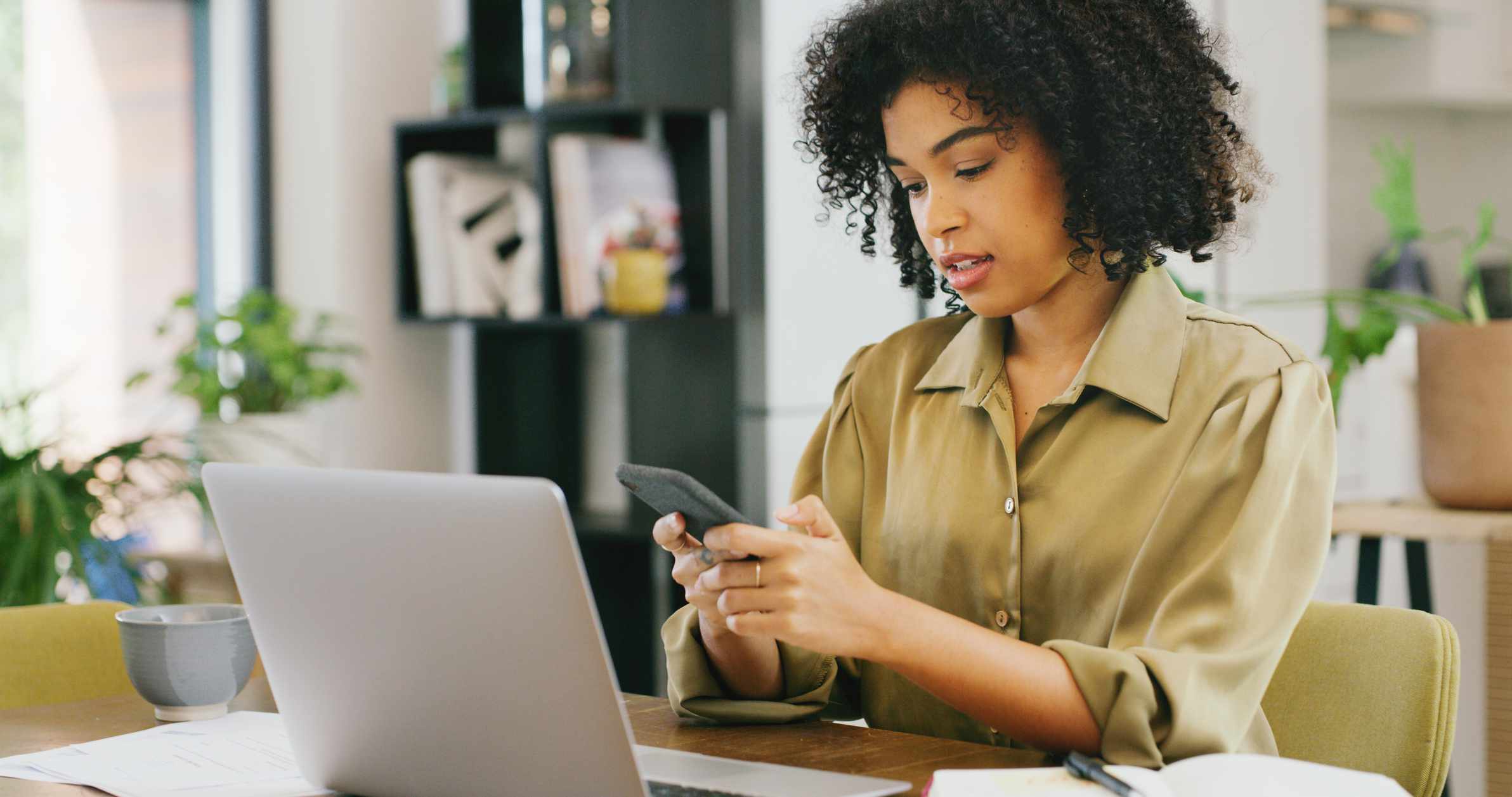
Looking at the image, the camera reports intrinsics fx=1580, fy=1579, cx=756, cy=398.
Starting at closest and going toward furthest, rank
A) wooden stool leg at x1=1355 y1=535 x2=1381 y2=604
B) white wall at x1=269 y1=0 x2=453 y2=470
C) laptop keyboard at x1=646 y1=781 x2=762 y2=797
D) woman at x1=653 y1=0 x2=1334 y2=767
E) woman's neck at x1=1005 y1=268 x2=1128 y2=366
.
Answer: laptop keyboard at x1=646 y1=781 x2=762 y2=797 → woman at x1=653 y1=0 x2=1334 y2=767 → woman's neck at x1=1005 y1=268 x2=1128 y2=366 → wooden stool leg at x1=1355 y1=535 x2=1381 y2=604 → white wall at x1=269 y1=0 x2=453 y2=470

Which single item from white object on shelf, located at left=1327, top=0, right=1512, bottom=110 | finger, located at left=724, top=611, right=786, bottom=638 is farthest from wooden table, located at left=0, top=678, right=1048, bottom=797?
white object on shelf, located at left=1327, top=0, right=1512, bottom=110

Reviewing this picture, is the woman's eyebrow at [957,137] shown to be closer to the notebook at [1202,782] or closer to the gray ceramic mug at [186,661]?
the notebook at [1202,782]

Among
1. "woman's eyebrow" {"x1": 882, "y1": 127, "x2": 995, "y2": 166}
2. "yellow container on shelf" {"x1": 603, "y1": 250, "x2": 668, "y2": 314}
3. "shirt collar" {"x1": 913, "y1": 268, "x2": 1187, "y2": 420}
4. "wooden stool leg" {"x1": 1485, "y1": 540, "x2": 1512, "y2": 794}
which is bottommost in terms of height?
"wooden stool leg" {"x1": 1485, "y1": 540, "x2": 1512, "y2": 794}

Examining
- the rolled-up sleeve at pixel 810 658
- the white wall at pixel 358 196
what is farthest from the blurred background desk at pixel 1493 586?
the white wall at pixel 358 196

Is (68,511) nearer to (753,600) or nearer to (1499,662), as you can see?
(753,600)

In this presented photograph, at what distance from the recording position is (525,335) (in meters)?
3.40

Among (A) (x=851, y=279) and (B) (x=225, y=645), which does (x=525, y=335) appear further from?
(B) (x=225, y=645)

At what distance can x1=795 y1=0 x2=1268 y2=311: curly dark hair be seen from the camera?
1314 mm

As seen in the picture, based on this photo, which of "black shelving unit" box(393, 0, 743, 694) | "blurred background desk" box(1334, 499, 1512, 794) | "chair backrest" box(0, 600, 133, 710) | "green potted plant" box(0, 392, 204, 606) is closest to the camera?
"chair backrest" box(0, 600, 133, 710)

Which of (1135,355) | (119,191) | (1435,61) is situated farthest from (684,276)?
(1435,61)

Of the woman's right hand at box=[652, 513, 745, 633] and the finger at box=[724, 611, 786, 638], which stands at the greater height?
the woman's right hand at box=[652, 513, 745, 633]

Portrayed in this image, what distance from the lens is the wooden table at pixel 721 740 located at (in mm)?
1105

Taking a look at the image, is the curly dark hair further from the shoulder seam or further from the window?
the window

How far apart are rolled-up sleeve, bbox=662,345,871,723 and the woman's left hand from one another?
185 mm
